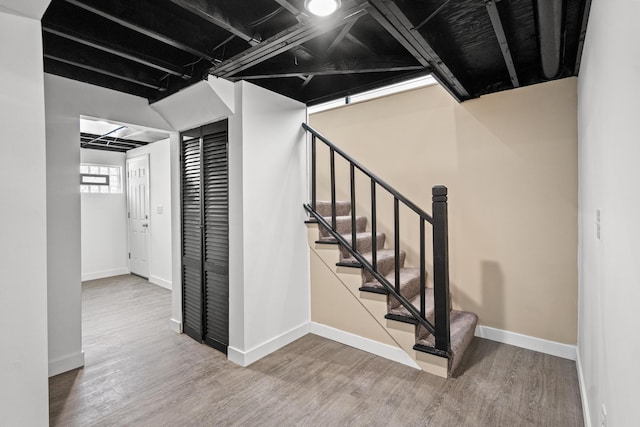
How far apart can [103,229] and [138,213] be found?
724 millimetres

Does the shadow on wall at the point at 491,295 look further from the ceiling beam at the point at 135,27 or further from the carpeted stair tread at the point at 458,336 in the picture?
the ceiling beam at the point at 135,27

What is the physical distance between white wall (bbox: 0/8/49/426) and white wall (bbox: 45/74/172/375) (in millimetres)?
1296

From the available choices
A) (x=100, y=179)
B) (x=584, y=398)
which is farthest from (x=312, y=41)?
(x=100, y=179)

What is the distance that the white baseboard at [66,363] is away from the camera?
96.9 inches

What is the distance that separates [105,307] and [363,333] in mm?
3460

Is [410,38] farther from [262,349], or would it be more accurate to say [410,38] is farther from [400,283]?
[262,349]

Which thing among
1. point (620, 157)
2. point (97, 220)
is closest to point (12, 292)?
point (620, 157)

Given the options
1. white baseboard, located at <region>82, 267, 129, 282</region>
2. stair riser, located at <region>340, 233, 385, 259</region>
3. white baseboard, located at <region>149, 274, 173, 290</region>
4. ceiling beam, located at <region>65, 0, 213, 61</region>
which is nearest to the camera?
ceiling beam, located at <region>65, 0, 213, 61</region>

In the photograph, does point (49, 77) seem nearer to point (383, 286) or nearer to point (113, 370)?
point (113, 370)

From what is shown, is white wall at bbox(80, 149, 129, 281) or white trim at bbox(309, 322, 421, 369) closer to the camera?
white trim at bbox(309, 322, 421, 369)

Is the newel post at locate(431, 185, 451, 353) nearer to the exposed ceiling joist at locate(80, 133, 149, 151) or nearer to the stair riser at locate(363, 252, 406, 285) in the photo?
the stair riser at locate(363, 252, 406, 285)

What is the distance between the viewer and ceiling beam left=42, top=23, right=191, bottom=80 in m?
1.92

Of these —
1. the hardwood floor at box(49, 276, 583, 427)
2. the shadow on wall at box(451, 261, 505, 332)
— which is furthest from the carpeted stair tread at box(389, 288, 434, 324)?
the shadow on wall at box(451, 261, 505, 332)

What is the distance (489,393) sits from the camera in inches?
84.0
